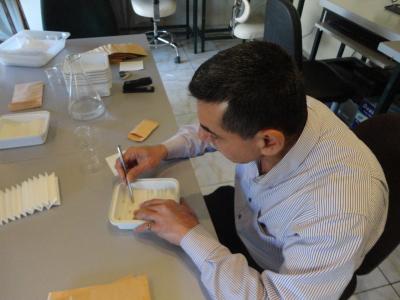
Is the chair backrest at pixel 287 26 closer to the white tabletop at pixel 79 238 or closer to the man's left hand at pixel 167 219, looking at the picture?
the white tabletop at pixel 79 238

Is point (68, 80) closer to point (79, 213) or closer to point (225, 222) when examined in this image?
point (79, 213)

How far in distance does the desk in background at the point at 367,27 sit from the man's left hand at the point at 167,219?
1.43 meters

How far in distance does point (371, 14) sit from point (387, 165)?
1.50 metres

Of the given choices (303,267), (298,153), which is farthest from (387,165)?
(303,267)

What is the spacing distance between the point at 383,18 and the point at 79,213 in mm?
1989

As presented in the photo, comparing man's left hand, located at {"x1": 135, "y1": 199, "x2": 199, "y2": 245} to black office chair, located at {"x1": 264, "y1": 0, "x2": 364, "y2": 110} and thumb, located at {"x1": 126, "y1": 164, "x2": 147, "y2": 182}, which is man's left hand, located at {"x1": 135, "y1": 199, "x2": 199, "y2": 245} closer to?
thumb, located at {"x1": 126, "y1": 164, "x2": 147, "y2": 182}

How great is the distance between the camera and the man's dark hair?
1.89 feet

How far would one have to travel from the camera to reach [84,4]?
1.98 metres

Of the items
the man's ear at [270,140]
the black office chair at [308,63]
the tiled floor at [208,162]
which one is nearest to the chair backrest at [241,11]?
the tiled floor at [208,162]

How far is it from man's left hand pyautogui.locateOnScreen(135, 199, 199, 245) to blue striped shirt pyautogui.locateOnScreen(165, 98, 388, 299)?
0.08 feet

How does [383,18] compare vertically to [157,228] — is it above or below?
above

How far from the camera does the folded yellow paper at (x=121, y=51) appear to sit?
147 cm

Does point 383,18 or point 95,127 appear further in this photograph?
point 383,18

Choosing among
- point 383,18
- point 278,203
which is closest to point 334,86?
point 383,18
